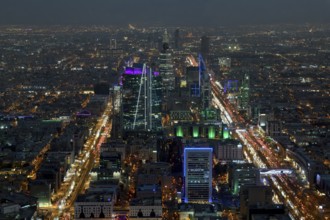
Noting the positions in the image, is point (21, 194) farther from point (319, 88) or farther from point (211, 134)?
point (319, 88)

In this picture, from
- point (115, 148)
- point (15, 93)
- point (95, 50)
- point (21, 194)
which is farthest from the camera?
point (95, 50)

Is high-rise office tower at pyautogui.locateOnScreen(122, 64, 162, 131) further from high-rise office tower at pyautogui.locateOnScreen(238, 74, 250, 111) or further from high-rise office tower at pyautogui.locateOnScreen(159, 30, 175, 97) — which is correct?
high-rise office tower at pyautogui.locateOnScreen(159, 30, 175, 97)

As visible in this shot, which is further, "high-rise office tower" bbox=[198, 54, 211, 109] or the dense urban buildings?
"high-rise office tower" bbox=[198, 54, 211, 109]

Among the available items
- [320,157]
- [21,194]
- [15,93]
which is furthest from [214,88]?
[21,194]

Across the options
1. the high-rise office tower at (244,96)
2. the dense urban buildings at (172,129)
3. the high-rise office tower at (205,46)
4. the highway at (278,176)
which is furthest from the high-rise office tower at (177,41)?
the highway at (278,176)

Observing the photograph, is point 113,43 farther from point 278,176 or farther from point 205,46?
point 278,176

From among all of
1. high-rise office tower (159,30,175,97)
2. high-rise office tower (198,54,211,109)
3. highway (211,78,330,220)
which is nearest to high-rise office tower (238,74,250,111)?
highway (211,78,330,220)
